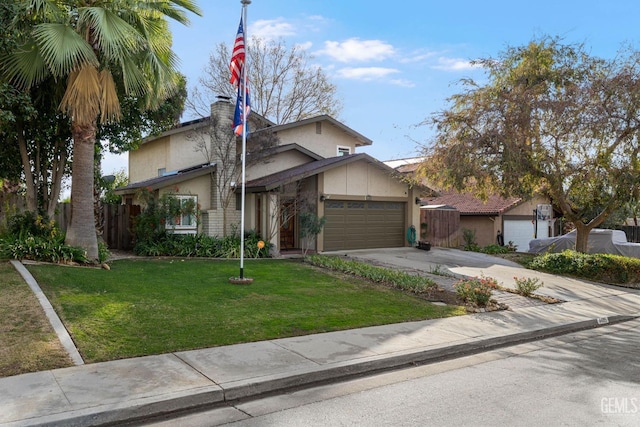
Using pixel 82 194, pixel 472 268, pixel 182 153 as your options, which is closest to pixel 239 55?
pixel 82 194

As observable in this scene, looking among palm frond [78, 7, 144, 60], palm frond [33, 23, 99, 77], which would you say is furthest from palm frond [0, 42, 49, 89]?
palm frond [78, 7, 144, 60]

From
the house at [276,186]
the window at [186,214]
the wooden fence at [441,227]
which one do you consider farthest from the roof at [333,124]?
the window at [186,214]

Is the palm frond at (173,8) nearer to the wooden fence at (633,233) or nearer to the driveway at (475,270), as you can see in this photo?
the driveway at (475,270)

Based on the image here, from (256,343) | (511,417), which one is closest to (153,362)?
(256,343)

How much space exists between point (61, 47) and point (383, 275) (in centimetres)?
955

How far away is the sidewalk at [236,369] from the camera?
4.55 m

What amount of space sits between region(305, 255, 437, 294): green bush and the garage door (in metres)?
3.34

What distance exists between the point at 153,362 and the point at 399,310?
5.16 meters

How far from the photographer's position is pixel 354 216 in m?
19.4

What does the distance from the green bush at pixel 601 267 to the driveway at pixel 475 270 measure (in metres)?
0.47

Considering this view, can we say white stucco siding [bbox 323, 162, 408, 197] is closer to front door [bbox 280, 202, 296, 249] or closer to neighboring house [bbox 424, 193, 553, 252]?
front door [bbox 280, 202, 296, 249]

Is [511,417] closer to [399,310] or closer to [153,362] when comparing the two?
[153,362]

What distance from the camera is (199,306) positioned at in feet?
28.7

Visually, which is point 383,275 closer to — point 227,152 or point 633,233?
point 227,152
